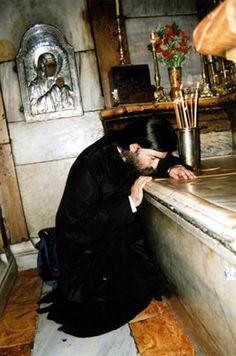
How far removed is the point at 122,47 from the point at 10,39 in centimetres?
150

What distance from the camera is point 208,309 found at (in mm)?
1661

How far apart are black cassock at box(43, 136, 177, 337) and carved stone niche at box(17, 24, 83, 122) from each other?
1498mm

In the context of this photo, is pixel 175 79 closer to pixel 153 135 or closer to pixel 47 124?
pixel 153 135

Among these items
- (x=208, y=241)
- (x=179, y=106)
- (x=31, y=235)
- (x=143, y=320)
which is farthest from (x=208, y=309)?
(x=31, y=235)

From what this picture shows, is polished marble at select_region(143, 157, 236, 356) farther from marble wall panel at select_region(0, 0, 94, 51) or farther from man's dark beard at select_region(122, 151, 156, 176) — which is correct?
marble wall panel at select_region(0, 0, 94, 51)

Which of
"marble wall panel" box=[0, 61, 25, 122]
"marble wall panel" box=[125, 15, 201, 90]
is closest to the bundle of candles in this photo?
"marble wall panel" box=[125, 15, 201, 90]

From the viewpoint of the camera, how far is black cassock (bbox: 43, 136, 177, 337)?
282cm

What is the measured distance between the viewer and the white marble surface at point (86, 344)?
243 cm

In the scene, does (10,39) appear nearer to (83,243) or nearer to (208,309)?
(83,243)

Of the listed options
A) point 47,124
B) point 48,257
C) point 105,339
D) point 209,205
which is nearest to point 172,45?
point 47,124

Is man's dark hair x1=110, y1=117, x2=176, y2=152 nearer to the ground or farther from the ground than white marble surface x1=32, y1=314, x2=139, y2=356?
farther from the ground

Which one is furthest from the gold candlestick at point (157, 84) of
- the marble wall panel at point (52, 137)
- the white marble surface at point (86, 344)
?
the white marble surface at point (86, 344)

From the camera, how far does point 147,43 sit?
442 centimetres

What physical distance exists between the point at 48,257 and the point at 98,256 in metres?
0.82
